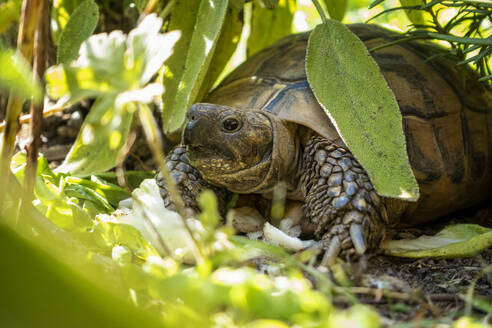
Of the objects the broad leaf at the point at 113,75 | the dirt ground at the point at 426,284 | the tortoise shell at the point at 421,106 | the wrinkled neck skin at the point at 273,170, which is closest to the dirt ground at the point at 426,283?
the dirt ground at the point at 426,284

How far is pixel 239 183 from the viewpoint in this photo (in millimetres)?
1617

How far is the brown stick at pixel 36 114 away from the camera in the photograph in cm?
97

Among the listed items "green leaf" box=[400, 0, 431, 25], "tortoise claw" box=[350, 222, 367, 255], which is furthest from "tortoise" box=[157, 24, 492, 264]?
"green leaf" box=[400, 0, 431, 25]

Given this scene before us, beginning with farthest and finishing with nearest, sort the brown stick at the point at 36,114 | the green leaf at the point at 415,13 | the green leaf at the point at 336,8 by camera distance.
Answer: the green leaf at the point at 336,8 < the green leaf at the point at 415,13 < the brown stick at the point at 36,114

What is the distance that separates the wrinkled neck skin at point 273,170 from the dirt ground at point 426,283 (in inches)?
14.6

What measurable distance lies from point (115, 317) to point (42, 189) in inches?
28.2

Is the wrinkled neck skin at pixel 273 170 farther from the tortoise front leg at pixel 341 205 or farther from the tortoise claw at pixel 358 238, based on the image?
the tortoise claw at pixel 358 238

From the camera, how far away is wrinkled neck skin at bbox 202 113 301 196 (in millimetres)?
1592

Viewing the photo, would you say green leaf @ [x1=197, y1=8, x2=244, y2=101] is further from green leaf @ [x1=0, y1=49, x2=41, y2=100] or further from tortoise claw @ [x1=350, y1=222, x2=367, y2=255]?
green leaf @ [x1=0, y1=49, x2=41, y2=100]

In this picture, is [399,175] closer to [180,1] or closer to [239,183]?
[239,183]

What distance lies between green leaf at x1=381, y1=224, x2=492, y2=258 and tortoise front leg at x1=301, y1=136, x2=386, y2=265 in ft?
0.24

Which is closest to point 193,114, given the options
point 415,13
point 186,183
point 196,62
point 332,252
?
point 196,62

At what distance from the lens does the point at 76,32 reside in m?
1.38

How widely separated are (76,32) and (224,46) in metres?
0.75
